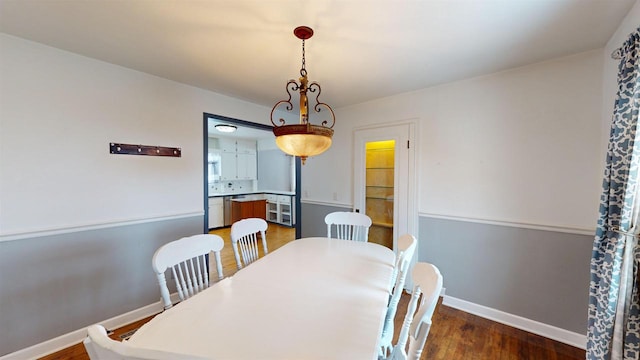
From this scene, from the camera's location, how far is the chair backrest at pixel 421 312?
864 millimetres

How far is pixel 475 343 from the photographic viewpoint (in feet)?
6.77

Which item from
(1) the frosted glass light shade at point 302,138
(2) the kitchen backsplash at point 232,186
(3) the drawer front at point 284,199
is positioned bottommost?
(3) the drawer front at point 284,199

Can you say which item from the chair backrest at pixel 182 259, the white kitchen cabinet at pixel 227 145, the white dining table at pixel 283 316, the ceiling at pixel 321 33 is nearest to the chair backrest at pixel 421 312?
the white dining table at pixel 283 316

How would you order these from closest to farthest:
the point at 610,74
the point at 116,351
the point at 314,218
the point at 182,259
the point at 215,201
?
1. the point at 116,351
2. the point at 182,259
3. the point at 610,74
4. the point at 314,218
5. the point at 215,201

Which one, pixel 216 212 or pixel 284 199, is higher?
pixel 284 199

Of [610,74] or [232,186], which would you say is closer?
[610,74]

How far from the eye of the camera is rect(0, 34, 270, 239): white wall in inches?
70.3

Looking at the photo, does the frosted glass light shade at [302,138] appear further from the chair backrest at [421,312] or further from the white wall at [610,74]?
the white wall at [610,74]

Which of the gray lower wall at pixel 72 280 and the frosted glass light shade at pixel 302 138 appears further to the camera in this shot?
the gray lower wall at pixel 72 280

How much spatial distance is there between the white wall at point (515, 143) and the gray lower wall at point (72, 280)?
298 centimetres

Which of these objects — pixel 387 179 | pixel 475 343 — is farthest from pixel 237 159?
pixel 475 343

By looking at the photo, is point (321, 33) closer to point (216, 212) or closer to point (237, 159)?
point (216, 212)

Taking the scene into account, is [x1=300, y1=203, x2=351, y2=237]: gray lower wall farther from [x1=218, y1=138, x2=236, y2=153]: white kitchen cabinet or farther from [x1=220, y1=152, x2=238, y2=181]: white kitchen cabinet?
[x1=218, y1=138, x2=236, y2=153]: white kitchen cabinet

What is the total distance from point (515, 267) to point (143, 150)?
3.67m
